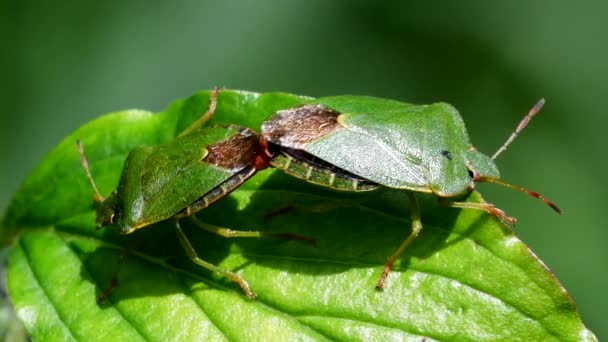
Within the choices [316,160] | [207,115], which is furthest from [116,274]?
[316,160]

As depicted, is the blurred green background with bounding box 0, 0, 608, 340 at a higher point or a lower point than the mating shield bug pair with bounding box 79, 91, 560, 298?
lower

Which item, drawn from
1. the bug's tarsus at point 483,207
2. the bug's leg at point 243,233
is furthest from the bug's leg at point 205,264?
the bug's tarsus at point 483,207

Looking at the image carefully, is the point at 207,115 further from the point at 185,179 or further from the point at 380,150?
the point at 380,150

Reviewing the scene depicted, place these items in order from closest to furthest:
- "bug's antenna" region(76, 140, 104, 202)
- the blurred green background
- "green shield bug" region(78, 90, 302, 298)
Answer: "green shield bug" region(78, 90, 302, 298) → "bug's antenna" region(76, 140, 104, 202) → the blurred green background

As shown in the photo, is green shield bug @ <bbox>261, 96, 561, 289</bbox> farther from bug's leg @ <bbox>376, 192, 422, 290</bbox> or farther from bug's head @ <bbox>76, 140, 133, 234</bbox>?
bug's head @ <bbox>76, 140, 133, 234</bbox>

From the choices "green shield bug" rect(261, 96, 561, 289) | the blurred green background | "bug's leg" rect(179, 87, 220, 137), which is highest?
"green shield bug" rect(261, 96, 561, 289)

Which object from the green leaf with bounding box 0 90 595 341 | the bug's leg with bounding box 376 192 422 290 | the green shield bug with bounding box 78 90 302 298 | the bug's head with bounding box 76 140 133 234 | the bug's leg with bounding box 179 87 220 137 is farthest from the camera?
the bug's leg with bounding box 179 87 220 137

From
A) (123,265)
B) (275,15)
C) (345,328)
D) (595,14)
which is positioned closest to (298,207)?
(345,328)

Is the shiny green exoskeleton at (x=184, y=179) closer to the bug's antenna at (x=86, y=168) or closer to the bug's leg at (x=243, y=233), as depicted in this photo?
the bug's leg at (x=243, y=233)

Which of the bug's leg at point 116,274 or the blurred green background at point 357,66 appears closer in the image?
the bug's leg at point 116,274

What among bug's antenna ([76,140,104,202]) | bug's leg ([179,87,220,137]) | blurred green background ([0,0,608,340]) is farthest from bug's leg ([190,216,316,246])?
blurred green background ([0,0,608,340])
